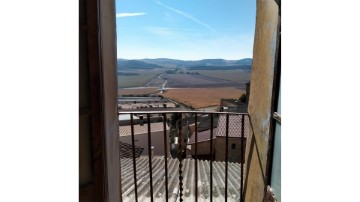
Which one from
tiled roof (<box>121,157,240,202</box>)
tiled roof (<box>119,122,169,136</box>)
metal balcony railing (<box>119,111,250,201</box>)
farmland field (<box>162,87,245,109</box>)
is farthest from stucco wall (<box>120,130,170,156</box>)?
tiled roof (<box>121,157,240,202</box>)

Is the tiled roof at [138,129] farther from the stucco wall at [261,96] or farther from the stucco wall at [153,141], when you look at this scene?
the stucco wall at [261,96]

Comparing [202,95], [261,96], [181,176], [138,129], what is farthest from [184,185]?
[202,95]

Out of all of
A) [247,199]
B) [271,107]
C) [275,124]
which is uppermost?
[271,107]

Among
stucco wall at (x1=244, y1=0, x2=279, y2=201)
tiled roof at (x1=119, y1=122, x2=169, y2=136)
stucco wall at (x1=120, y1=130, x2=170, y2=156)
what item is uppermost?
stucco wall at (x1=244, y1=0, x2=279, y2=201)

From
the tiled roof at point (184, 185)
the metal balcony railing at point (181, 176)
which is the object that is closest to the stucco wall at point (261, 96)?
the metal balcony railing at point (181, 176)

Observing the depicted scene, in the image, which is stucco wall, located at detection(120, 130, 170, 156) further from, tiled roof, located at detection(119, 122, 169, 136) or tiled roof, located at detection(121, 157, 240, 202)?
tiled roof, located at detection(121, 157, 240, 202)
